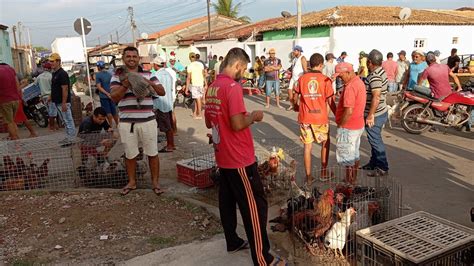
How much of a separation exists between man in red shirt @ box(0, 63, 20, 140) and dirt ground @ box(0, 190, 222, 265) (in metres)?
3.07

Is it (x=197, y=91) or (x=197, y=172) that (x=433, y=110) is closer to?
(x=197, y=172)

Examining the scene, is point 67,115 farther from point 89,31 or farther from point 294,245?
point 294,245

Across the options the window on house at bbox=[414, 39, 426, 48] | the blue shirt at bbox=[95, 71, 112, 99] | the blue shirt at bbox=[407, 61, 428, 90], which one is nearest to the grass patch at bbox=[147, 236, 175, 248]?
the blue shirt at bbox=[95, 71, 112, 99]

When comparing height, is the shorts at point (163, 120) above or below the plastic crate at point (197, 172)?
above

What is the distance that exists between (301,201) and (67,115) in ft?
20.1

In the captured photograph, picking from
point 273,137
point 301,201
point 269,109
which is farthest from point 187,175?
point 269,109

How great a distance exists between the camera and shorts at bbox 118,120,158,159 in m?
5.09

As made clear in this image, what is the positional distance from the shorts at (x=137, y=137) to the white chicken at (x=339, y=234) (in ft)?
8.57

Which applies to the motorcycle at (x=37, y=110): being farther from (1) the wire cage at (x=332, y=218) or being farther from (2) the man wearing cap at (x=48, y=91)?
(1) the wire cage at (x=332, y=218)

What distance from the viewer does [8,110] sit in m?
8.05

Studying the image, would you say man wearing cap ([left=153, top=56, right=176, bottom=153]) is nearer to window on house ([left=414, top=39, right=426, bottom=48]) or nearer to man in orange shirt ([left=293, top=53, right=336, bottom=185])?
man in orange shirt ([left=293, top=53, right=336, bottom=185])

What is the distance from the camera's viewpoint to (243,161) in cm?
A: 347

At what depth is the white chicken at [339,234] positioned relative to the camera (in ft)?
11.9

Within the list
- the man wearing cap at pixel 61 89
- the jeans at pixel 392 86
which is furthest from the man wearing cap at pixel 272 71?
the man wearing cap at pixel 61 89
